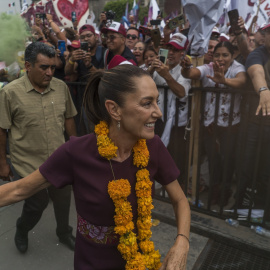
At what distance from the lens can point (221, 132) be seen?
3373 millimetres

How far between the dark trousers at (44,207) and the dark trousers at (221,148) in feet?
5.59

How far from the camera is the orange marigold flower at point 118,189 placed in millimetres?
1430

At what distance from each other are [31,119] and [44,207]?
36.7 inches

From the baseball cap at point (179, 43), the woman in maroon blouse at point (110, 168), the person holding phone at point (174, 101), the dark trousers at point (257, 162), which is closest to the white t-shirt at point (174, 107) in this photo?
the person holding phone at point (174, 101)

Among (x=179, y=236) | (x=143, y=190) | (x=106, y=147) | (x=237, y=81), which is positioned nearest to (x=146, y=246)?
(x=179, y=236)

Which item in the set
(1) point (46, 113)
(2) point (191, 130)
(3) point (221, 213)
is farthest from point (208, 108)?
(1) point (46, 113)

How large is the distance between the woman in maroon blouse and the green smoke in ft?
13.8

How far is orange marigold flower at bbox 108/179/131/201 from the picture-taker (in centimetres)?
143

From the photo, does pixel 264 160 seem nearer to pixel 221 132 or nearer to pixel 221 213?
pixel 221 132

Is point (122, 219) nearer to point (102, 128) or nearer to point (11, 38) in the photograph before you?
point (102, 128)

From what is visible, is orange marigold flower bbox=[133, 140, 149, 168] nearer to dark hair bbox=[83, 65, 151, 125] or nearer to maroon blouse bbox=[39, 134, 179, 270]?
maroon blouse bbox=[39, 134, 179, 270]

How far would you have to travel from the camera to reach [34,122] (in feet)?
9.16

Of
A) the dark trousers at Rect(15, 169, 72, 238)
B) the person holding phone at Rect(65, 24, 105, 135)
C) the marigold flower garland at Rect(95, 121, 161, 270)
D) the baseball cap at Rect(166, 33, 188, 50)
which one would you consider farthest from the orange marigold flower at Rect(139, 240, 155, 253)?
the baseball cap at Rect(166, 33, 188, 50)

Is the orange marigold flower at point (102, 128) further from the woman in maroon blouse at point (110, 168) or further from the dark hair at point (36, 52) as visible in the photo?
the dark hair at point (36, 52)
